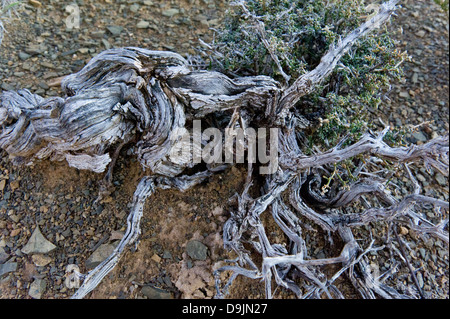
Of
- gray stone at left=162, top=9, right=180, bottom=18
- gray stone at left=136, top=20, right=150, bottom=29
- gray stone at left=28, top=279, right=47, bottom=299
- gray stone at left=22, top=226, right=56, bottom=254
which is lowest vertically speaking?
gray stone at left=28, top=279, right=47, bottom=299

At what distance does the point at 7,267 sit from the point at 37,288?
25 cm

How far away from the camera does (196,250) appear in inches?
98.2

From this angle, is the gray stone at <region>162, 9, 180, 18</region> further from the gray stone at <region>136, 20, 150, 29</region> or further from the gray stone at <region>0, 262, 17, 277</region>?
the gray stone at <region>0, 262, 17, 277</region>

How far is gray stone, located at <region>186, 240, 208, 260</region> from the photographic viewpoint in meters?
2.48

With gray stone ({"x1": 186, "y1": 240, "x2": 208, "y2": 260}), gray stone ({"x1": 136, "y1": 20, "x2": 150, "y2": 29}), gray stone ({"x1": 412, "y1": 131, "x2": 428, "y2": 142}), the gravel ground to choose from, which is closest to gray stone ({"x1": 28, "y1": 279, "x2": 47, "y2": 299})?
the gravel ground

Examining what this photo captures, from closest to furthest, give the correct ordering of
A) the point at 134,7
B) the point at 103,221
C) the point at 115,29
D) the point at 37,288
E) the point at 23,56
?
the point at 37,288 < the point at 103,221 < the point at 23,56 < the point at 115,29 < the point at 134,7

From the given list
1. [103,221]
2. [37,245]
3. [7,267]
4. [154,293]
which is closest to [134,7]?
[103,221]

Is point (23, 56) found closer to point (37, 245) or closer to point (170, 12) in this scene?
point (170, 12)

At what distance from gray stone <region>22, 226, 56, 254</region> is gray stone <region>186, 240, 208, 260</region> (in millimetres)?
885

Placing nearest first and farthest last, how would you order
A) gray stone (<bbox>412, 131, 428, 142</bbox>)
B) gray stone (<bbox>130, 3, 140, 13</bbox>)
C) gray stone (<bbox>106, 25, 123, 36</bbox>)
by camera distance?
gray stone (<bbox>412, 131, 428, 142</bbox>) → gray stone (<bbox>106, 25, 123, 36</bbox>) → gray stone (<bbox>130, 3, 140, 13</bbox>)

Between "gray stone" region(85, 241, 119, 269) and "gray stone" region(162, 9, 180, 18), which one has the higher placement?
"gray stone" region(162, 9, 180, 18)

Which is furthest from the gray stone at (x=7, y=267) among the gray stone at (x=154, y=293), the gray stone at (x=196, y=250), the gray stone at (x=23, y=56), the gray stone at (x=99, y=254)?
the gray stone at (x=23, y=56)

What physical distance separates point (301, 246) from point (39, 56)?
2641 millimetres

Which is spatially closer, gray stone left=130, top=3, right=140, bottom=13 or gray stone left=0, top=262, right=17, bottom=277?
gray stone left=0, top=262, right=17, bottom=277
